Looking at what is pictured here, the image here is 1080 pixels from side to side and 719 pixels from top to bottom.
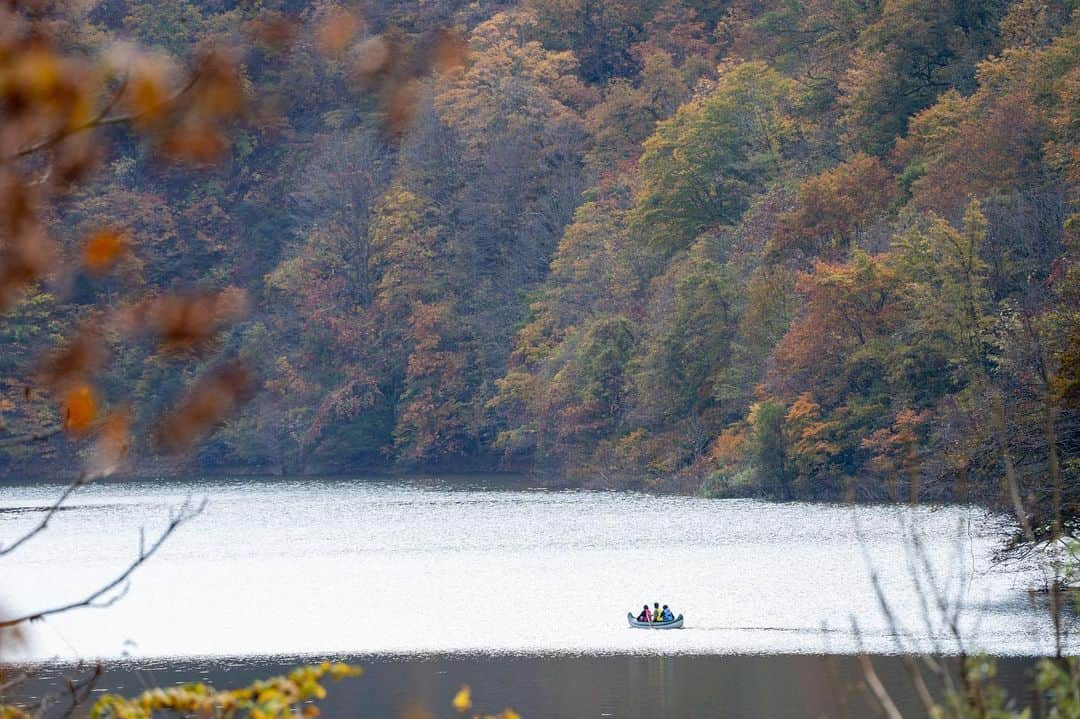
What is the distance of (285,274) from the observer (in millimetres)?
71312

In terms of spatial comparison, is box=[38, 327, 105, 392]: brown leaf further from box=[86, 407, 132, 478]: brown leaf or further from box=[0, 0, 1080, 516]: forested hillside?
box=[0, 0, 1080, 516]: forested hillside

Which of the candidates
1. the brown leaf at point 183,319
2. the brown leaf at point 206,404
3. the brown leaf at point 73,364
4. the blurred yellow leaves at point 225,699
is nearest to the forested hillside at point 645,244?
the blurred yellow leaves at point 225,699

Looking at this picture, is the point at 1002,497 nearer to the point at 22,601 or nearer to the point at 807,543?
Answer: the point at 807,543

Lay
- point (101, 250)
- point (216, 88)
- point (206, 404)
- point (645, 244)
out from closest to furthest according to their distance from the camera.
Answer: point (101, 250) < point (216, 88) < point (206, 404) < point (645, 244)

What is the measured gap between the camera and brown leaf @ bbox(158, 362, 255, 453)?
17.5ft

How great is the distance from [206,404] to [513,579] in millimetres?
25290

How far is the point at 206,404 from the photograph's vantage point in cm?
550

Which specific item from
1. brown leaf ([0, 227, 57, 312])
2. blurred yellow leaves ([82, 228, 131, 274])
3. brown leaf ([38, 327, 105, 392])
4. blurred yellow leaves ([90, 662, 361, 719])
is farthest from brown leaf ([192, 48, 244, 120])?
blurred yellow leaves ([90, 662, 361, 719])

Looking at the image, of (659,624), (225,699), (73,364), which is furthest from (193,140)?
(659,624)

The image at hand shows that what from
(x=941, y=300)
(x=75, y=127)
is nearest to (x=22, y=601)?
(x=941, y=300)

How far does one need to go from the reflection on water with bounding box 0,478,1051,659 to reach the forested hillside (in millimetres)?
2038

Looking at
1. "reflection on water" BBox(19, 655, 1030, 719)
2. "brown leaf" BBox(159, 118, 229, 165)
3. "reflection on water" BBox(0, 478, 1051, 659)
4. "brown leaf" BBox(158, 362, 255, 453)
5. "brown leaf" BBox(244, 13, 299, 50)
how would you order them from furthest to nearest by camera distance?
"reflection on water" BBox(0, 478, 1051, 659)
"reflection on water" BBox(19, 655, 1030, 719)
"brown leaf" BBox(158, 362, 255, 453)
"brown leaf" BBox(244, 13, 299, 50)
"brown leaf" BBox(159, 118, 229, 165)

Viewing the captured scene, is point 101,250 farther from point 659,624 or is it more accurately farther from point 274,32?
point 659,624

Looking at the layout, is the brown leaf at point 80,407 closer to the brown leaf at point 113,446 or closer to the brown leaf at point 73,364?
the brown leaf at point 73,364
